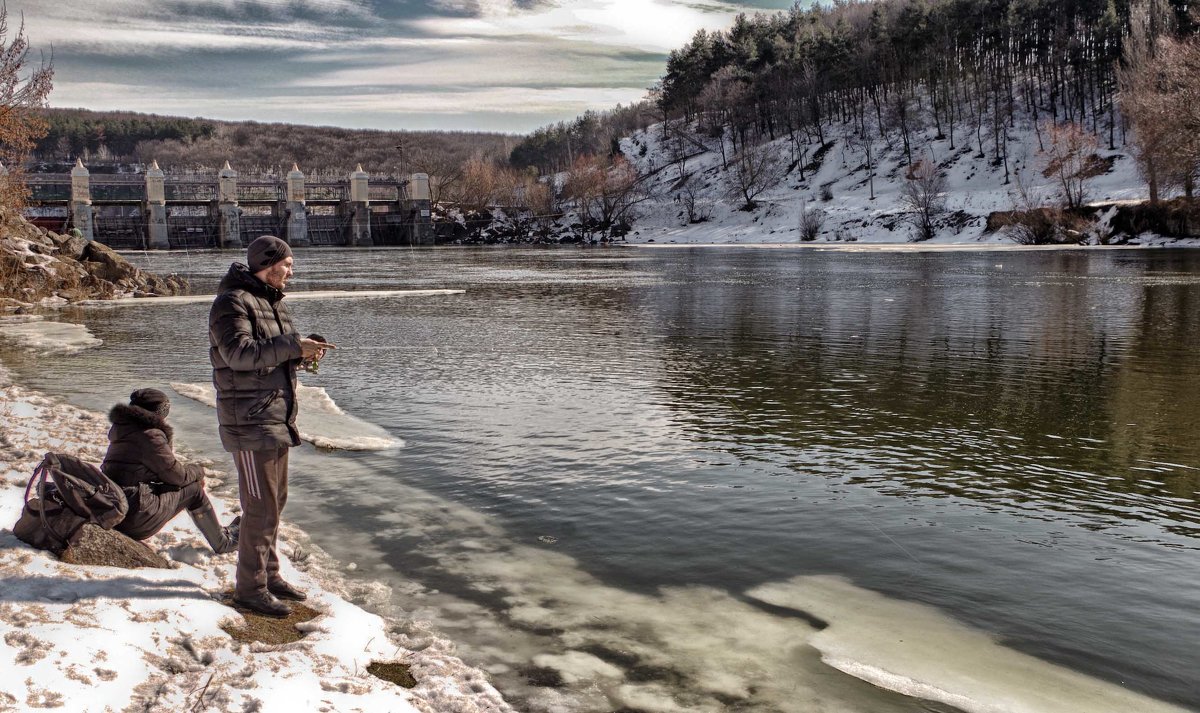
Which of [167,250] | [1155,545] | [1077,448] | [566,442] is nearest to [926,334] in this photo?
[1077,448]

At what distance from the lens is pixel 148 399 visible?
615 centimetres

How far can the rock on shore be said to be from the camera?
97.1 ft

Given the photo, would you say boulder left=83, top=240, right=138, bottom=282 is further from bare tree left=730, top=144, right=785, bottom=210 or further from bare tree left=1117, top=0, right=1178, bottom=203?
bare tree left=730, top=144, right=785, bottom=210

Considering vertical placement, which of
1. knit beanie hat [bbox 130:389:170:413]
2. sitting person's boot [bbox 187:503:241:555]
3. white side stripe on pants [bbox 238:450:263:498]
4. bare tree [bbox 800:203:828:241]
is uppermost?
bare tree [bbox 800:203:828:241]

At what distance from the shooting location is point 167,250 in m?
99.0

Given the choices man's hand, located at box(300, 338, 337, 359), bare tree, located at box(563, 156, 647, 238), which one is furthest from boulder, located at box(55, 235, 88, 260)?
bare tree, located at box(563, 156, 647, 238)

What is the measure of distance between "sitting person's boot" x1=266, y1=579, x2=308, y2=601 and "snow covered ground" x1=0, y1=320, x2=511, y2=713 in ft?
0.39

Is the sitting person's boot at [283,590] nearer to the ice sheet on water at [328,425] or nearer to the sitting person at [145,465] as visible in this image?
the sitting person at [145,465]

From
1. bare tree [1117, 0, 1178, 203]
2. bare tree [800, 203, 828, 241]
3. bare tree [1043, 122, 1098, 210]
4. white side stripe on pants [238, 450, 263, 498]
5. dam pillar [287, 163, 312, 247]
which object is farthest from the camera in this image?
dam pillar [287, 163, 312, 247]

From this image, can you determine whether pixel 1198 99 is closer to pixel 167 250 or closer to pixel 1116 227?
pixel 1116 227

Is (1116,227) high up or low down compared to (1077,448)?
up

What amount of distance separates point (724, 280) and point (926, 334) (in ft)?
65.6

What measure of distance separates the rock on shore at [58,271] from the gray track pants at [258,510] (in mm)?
26792

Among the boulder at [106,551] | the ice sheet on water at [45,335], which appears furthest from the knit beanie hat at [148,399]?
the ice sheet on water at [45,335]
